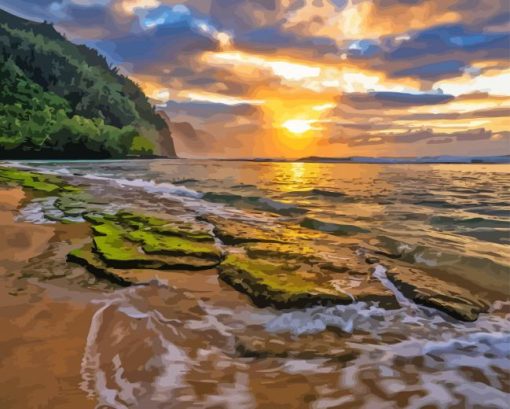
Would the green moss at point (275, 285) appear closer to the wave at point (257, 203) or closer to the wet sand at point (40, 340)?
the wet sand at point (40, 340)

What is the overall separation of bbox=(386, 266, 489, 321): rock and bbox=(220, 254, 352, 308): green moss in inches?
36.0

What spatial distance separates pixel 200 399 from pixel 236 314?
4.63 ft

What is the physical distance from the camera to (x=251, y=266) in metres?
5.33

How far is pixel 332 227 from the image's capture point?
9.73m

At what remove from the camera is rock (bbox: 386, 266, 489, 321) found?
4.25 meters

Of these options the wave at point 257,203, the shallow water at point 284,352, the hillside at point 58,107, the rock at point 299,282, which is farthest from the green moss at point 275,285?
the hillside at point 58,107

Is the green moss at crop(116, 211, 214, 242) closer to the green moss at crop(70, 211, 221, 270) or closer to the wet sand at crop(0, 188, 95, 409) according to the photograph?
the green moss at crop(70, 211, 221, 270)

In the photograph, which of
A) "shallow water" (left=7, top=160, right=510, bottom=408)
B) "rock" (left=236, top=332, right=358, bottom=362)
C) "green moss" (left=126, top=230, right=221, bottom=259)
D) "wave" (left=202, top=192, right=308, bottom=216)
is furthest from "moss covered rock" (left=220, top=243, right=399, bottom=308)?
"wave" (left=202, top=192, right=308, bottom=216)

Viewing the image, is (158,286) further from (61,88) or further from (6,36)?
(6,36)

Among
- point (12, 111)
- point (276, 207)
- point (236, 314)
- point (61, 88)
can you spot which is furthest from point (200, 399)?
point (61, 88)

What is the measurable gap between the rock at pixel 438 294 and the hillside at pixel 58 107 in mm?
64200

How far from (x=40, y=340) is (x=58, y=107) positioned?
88.2 m

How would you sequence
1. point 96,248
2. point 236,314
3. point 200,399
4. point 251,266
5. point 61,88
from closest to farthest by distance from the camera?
point 200,399, point 236,314, point 251,266, point 96,248, point 61,88

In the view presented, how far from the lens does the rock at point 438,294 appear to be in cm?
425
